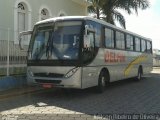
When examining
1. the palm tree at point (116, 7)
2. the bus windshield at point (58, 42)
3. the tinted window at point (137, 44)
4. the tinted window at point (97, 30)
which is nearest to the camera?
the bus windshield at point (58, 42)

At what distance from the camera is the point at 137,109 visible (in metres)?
10.1

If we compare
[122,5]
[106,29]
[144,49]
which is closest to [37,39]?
[106,29]

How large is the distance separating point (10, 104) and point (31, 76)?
218cm

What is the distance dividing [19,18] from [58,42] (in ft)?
24.5

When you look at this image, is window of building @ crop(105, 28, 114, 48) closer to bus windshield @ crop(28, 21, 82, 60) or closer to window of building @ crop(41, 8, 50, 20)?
bus windshield @ crop(28, 21, 82, 60)

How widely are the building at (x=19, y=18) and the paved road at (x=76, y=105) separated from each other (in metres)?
1.99

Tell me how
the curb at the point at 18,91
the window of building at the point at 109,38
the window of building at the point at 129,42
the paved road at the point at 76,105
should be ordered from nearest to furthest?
1. the paved road at the point at 76,105
2. the curb at the point at 18,91
3. the window of building at the point at 109,38
4. the window of building at the point at 129,42

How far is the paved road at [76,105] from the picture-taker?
911 cm

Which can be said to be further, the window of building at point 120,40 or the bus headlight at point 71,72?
the window of building at point 120,40

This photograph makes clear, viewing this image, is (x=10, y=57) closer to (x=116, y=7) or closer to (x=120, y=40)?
(x=120, y=40)

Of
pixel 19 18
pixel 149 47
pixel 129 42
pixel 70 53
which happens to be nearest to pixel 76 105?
pixel 70 53

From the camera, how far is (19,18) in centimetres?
1898

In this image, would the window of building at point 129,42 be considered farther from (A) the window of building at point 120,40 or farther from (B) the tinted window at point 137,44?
(B) the tinted window at point 137,44

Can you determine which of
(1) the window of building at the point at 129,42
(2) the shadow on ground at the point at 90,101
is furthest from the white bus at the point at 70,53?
(1) the window of building at the point at 129,42
